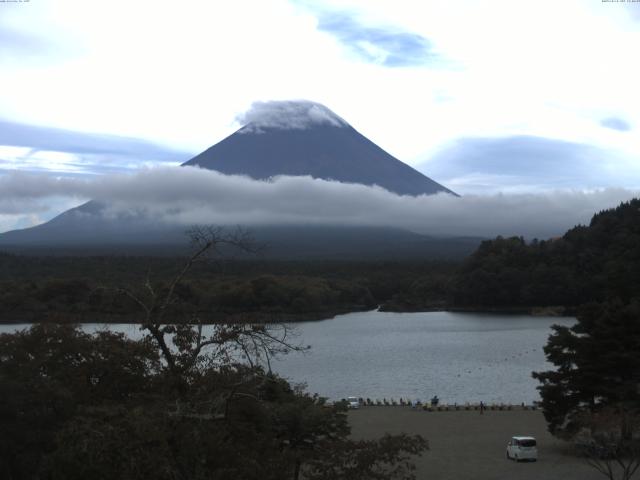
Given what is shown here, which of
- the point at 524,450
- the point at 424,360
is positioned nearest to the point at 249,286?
the point at 424,360

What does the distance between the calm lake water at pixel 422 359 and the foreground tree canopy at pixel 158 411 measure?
675 centimetres

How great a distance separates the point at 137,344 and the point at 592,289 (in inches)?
1903

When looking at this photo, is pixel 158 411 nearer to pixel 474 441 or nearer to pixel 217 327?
pixel 217 327

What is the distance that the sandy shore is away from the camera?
1130cm

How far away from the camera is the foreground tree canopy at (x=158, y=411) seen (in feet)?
15.1

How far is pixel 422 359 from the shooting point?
2969 centimetres

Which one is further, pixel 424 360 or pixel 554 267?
pixel 554 267

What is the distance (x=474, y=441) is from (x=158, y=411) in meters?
10.3

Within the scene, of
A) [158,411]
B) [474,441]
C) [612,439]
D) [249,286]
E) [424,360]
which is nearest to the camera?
[158,411]

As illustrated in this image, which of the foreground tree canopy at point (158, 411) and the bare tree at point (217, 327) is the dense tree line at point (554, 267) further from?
the bare tree at point (217, 327)

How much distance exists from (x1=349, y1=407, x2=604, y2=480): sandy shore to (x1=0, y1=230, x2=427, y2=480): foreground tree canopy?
5654 millimetres

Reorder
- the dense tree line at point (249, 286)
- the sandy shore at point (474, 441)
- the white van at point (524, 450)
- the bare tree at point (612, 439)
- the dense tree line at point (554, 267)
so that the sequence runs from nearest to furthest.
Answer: the bare tree at point (612, 439) < the sandy shore at point (474, 441) < the white van at point (524, 450) < the dense tree line at point (249, 286) < the dense tree line at point (554, 267)

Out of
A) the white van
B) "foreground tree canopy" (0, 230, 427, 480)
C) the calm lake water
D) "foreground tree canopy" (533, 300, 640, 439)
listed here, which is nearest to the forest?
the calm lake water

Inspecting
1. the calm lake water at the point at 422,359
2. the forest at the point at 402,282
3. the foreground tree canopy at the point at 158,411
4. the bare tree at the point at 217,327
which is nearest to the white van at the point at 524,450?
the foreground tree canopy at the point at 158,411
